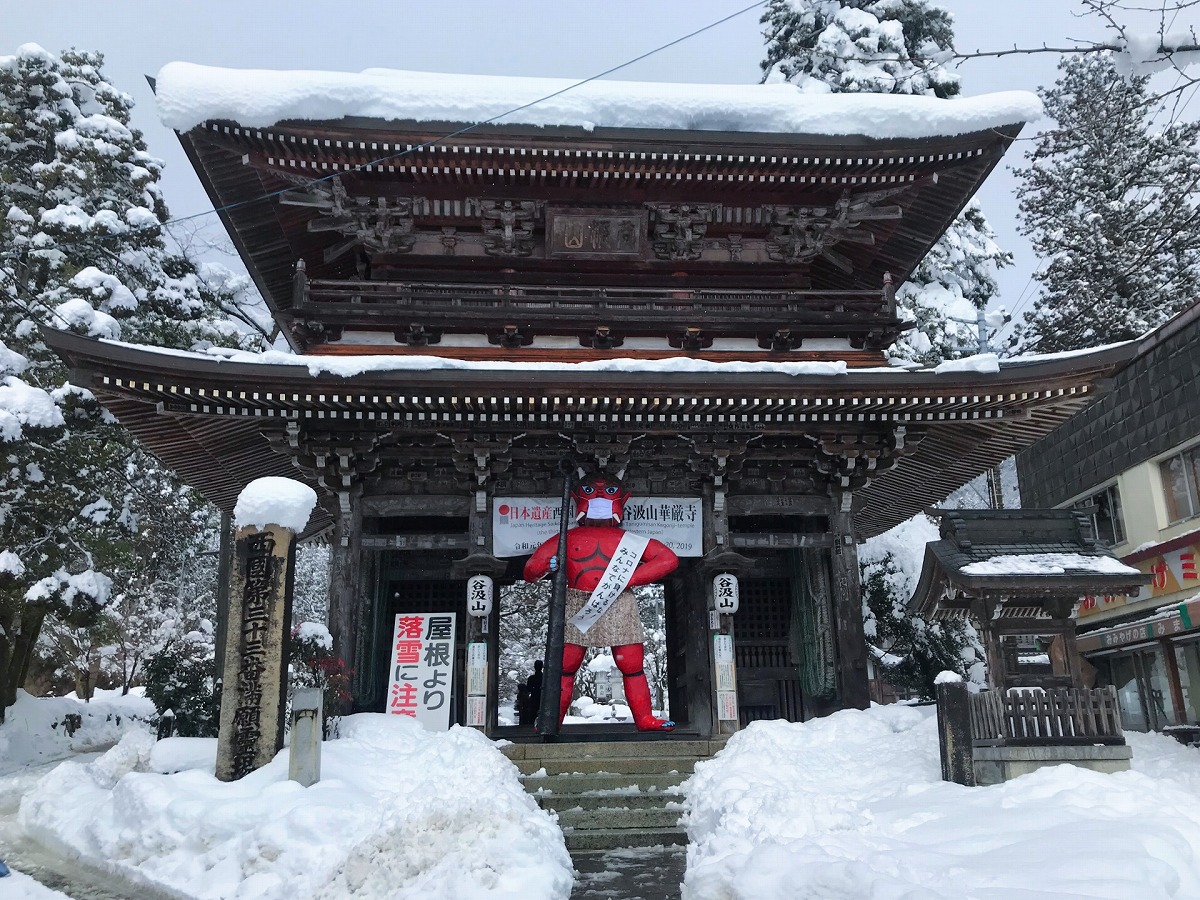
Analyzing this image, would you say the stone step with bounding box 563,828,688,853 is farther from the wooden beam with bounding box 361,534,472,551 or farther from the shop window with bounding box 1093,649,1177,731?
the shop window with bounding box 1093,649,1177,731

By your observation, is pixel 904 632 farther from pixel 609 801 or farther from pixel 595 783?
pixel 609 801

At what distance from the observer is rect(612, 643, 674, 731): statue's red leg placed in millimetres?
11727

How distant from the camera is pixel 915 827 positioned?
638cm

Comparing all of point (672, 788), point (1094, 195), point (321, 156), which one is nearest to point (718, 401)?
point (672, 788)

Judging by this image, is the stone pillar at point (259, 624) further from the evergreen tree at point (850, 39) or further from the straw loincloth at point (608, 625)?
the evergreen tree at point (850, 39)

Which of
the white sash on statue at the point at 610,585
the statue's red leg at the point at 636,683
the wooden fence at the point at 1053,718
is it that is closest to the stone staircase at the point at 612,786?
the statue's red leg at the point at 636,683

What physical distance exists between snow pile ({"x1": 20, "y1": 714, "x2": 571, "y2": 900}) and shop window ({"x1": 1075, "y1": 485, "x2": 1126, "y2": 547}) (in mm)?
12458

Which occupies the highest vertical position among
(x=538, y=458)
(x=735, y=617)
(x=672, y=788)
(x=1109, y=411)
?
(x=1109, y=411)

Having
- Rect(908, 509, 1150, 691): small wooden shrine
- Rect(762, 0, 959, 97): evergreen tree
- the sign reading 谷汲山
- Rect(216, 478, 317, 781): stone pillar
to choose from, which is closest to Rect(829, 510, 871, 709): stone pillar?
the sign reading 谷汲山

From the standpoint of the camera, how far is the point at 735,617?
1497 centimetres

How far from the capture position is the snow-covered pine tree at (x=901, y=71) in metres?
21.9

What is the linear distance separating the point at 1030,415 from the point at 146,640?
90.2ft

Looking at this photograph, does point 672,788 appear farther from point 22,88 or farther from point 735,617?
point 22,88

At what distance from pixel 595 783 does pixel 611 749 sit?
745 mm
